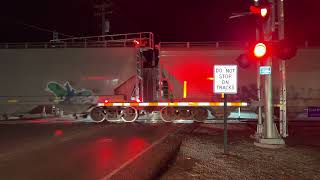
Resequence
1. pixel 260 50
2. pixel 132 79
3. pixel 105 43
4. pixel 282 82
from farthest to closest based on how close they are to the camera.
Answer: pixel 105 43
pixel 132 79
pixel 282 82
pixel 260 50

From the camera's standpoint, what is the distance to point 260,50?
1114cm

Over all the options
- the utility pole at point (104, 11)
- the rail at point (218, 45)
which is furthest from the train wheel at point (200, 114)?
the utility pole at point (104, 11)

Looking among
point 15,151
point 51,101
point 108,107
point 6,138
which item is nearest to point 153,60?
point 108,107

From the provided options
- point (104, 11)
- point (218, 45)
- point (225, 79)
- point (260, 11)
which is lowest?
point (225, 79)

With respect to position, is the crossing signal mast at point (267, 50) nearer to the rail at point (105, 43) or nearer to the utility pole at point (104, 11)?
the rail at point (105, 43)

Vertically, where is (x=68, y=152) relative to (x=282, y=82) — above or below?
below

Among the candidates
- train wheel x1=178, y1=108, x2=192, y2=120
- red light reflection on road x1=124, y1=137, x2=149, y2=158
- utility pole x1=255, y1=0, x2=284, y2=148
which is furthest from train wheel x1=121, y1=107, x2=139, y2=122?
utility pole x1=255, y1=0, x2=284, y2=148

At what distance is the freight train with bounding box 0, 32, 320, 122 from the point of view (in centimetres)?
2236

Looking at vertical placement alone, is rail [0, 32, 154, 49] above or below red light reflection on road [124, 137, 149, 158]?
above

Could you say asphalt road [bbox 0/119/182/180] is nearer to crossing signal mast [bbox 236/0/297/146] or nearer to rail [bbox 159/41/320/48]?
crossing signal mast [bbox 236/0/297/146]

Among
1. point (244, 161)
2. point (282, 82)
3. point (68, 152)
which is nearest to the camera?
point (244, 161)

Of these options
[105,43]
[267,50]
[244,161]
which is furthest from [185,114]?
[244,161]

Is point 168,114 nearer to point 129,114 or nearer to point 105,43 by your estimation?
point 129,114

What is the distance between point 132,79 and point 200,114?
13.6ft
